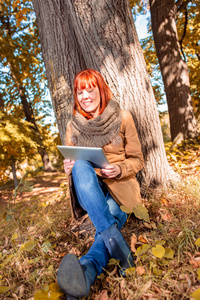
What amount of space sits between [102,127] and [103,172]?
443mm

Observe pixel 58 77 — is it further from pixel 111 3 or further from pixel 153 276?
pixel 153 276

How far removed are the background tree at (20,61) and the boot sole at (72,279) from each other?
157 inches

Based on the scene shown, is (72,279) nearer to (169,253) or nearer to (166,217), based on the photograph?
(169,253)

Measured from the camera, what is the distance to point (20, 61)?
6648mm

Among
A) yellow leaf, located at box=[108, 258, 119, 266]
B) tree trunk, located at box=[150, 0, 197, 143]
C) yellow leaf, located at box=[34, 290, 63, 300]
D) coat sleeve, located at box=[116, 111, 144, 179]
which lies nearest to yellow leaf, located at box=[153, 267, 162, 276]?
yellow leaf, located at box=[108, 258, 119, 266]

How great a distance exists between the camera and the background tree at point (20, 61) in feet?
21.5

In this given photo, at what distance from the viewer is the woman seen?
62.6 inches

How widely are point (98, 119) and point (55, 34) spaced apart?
139 centimetres

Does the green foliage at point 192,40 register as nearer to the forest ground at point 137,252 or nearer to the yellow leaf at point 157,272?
the forest ground at point 137,252

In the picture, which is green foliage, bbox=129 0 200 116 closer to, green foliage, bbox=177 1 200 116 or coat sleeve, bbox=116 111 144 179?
green foliage, bbox=177 1 200 116

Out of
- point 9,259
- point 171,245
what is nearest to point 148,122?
point 171,245

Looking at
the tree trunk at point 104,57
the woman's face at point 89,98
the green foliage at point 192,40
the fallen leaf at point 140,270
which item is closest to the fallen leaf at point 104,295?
the fallen leaf at point 140,270

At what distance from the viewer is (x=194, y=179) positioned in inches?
103

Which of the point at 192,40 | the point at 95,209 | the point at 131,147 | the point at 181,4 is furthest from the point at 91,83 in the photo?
the point at 192,40
